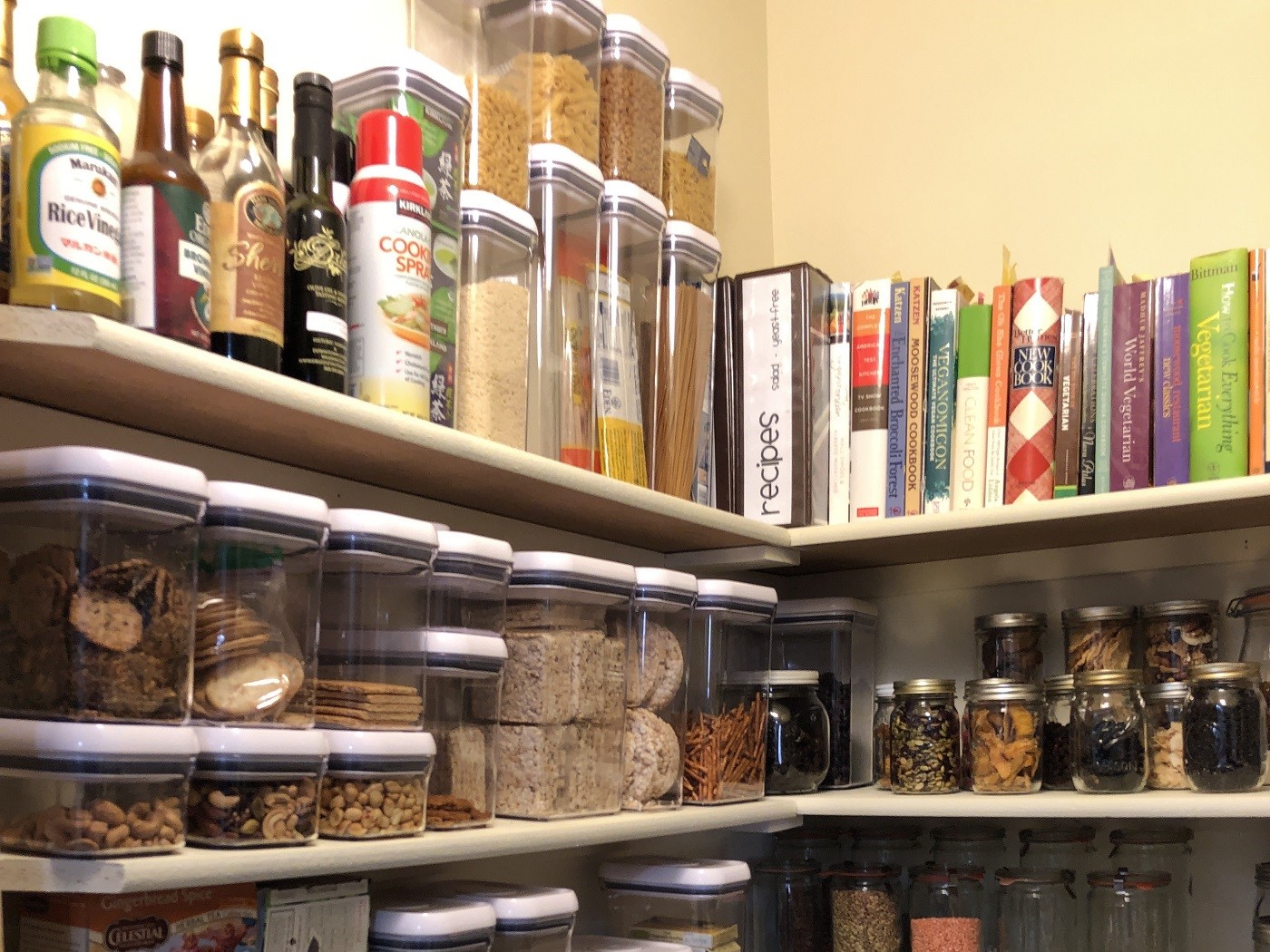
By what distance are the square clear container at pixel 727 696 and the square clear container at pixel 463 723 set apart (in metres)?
0.34

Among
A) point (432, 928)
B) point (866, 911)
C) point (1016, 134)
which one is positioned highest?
point (1016, 134)

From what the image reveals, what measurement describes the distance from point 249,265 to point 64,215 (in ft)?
0.56

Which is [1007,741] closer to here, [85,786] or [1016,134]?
[1016,134]

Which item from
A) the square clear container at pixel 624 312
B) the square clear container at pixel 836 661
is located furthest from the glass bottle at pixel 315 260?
the square clear container at pixel 836 661

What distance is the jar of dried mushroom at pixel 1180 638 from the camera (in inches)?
63.7

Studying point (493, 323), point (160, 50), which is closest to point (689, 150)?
point (493, 323)

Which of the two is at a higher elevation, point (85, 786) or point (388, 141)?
point (388, 141)

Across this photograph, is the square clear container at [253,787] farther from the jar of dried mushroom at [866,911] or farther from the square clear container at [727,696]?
the jar of dried mushroom at [866,911]

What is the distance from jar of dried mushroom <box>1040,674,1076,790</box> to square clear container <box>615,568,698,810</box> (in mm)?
517

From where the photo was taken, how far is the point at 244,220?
1041mm

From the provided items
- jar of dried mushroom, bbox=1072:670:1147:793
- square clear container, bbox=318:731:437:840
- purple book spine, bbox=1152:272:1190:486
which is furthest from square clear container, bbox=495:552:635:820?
purple book spine, bbox=1152:272:1190:486

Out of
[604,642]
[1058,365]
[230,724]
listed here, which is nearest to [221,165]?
[230,724]

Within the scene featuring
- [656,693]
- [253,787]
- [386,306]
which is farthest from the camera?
[656,693]

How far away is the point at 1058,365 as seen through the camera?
169 cm
